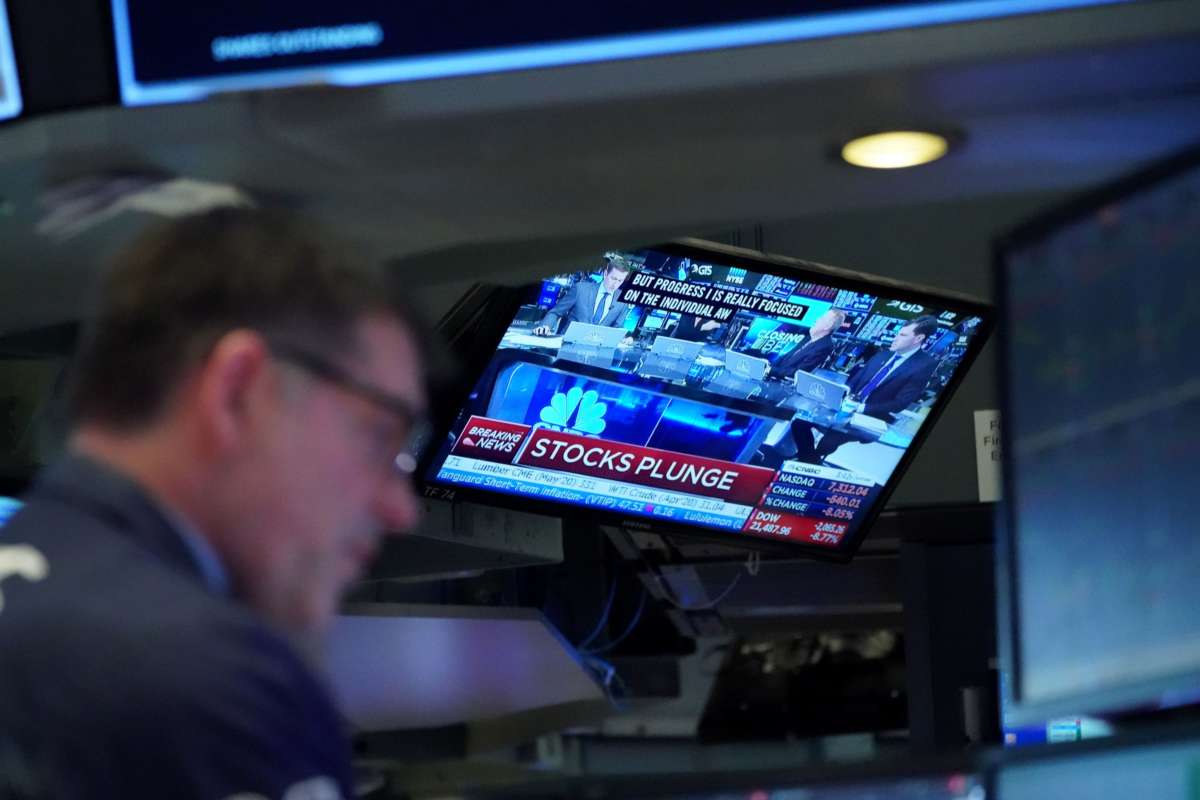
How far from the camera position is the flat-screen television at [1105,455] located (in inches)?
43.9

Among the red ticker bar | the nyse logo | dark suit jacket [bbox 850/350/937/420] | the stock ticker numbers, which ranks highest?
Answer: the nyse logo

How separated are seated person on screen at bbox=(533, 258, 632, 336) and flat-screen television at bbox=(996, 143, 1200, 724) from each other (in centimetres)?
146

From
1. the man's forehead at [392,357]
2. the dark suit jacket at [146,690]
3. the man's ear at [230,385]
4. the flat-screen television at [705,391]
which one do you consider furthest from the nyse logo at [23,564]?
the flat-screen television at [705,391]

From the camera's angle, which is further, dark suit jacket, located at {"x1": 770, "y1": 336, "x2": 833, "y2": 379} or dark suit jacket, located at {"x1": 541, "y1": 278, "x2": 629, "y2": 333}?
dark suit jacket, located at {"x1": 770, "y1": 336, "x2": 833, "y2": 379}

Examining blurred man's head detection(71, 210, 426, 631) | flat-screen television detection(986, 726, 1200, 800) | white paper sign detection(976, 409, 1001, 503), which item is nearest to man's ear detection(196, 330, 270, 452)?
blurred man's head detection(71, 210, 426, 631)

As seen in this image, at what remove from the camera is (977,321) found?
9.53ft

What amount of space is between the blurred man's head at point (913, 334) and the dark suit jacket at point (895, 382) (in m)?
0.02

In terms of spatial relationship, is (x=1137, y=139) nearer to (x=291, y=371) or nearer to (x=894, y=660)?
(x=291, y=371)

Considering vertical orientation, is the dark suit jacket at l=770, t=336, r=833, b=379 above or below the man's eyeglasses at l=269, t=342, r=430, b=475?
below

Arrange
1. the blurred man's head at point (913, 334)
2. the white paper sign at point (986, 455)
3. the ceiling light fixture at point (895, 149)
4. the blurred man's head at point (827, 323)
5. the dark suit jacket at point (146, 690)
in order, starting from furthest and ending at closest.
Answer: the white paper sign at point (986, 455) < the blurred man's head at point (913, 334) < the blurred man's head at point (827, 323) < the ceiling light fixture at point (895, 149) < the dark suit jacket at point (146, 690)

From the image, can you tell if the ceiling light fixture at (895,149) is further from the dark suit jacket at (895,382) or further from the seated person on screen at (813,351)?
the dark suit jacket at (895,382)

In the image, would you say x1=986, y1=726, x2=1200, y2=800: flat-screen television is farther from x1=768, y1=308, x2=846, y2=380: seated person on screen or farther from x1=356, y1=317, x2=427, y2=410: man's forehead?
x1=768, y1=308, x2=846, y2=380: seated person on screen

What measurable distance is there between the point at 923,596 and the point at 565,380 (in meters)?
1.44

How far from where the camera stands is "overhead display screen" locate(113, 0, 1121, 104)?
120cm
